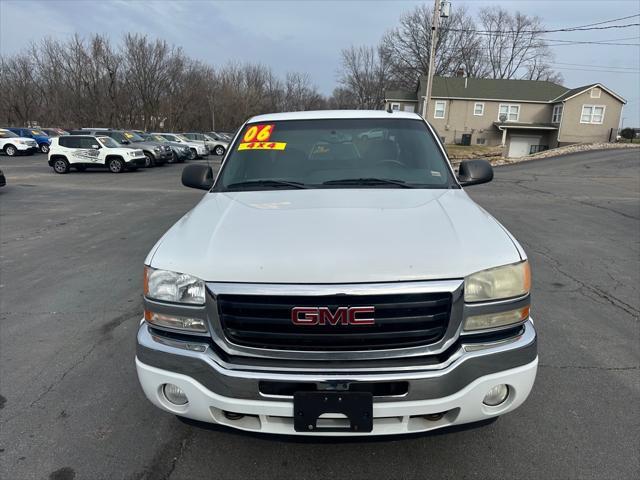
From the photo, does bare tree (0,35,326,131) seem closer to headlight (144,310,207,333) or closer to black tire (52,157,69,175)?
black tire (52,157,69,175)

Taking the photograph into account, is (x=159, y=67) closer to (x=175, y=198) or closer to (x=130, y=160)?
(x=130, y=160)

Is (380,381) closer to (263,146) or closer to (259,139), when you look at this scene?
(263,146)

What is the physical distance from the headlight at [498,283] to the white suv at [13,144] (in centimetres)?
3373

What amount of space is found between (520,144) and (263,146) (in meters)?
43.7

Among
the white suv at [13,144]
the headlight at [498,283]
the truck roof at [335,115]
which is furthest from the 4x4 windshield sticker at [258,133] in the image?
the white suv at [13,144]

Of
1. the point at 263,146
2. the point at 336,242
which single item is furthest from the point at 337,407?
the point at 263,146

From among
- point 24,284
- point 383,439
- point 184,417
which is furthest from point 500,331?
point 24,284

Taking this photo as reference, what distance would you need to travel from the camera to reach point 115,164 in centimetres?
1958

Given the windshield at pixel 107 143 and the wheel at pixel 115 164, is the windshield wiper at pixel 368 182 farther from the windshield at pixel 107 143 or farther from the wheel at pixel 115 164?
the windshield at pixel 107 143

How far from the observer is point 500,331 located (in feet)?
6.66

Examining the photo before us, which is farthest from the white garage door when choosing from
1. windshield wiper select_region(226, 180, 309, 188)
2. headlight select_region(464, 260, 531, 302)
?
headlight select_region(464, 260, 531, 302)

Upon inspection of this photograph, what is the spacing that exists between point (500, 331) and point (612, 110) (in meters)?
45.1

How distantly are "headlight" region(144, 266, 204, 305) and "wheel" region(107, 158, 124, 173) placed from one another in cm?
1958

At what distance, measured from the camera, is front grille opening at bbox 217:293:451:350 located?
6.18 ft
